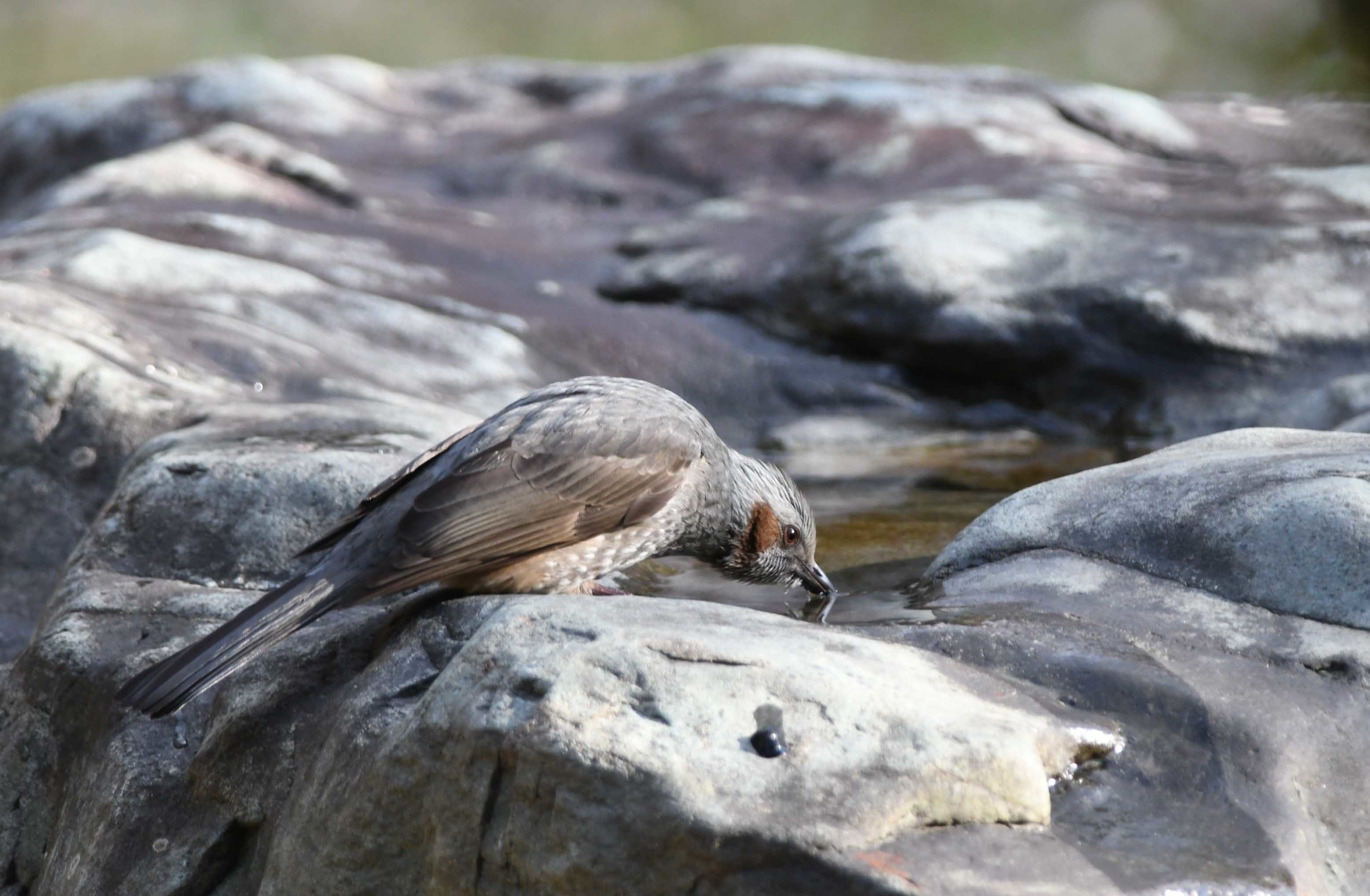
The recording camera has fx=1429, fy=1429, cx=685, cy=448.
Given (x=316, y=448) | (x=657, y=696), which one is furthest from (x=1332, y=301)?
(x=657, y=696)

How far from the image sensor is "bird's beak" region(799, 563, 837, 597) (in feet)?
12.7

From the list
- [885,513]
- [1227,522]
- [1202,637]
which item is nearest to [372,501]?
[1202,637]

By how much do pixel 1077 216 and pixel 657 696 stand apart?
17.0ft

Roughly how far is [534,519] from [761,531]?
32.7 inches

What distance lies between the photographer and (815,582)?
12.8 feet

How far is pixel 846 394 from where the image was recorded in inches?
262

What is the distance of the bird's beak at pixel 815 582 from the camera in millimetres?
3875

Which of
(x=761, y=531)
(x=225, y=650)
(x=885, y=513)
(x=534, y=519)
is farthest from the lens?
(x=885, y=513)

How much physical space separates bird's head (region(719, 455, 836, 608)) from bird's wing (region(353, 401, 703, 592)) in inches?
11.3

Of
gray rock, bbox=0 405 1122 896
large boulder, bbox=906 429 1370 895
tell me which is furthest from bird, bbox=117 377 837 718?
large boulder, bbox=906 429 1370 895

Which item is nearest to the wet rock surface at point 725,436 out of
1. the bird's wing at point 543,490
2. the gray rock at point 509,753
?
the gray rock at point 509,753

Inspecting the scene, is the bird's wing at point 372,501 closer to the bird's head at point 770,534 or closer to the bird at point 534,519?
the bird at point 534,519

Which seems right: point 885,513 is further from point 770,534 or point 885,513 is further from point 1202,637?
point 1202,637

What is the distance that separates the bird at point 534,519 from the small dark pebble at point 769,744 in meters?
1.00
